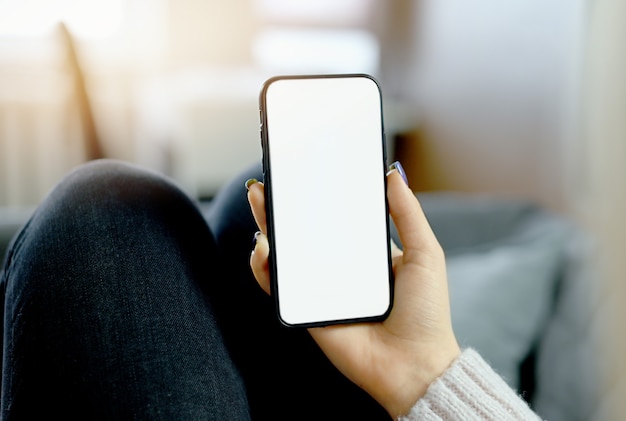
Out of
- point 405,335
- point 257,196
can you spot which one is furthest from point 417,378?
point 257,196

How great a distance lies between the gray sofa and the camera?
715 millimetres

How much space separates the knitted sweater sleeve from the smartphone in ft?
0.18

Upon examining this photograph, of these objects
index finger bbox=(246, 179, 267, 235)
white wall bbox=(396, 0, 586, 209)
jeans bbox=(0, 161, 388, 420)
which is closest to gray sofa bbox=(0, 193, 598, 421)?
jeans bbox=(0, 161, 388, 420)

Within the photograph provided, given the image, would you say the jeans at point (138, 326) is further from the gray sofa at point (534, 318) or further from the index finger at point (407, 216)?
the gray sofa at point (534, 318)

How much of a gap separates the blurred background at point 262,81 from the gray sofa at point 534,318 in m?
0.46

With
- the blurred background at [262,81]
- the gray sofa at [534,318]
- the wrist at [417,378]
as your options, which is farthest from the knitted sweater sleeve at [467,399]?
the blurred background at [262,81]

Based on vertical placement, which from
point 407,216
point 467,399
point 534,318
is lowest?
point 534,318

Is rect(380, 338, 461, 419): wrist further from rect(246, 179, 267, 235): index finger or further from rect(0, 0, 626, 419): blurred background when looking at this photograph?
rect(0, 0, 626, 419): blurred background

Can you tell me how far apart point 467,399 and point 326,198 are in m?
0.14

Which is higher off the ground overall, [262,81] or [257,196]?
[257,196]

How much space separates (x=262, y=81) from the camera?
2102mm

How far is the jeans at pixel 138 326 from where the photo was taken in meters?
0.37

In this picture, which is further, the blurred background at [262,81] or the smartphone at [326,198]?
the blurred background at [262,81]

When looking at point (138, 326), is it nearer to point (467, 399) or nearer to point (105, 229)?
point (105, 229)
